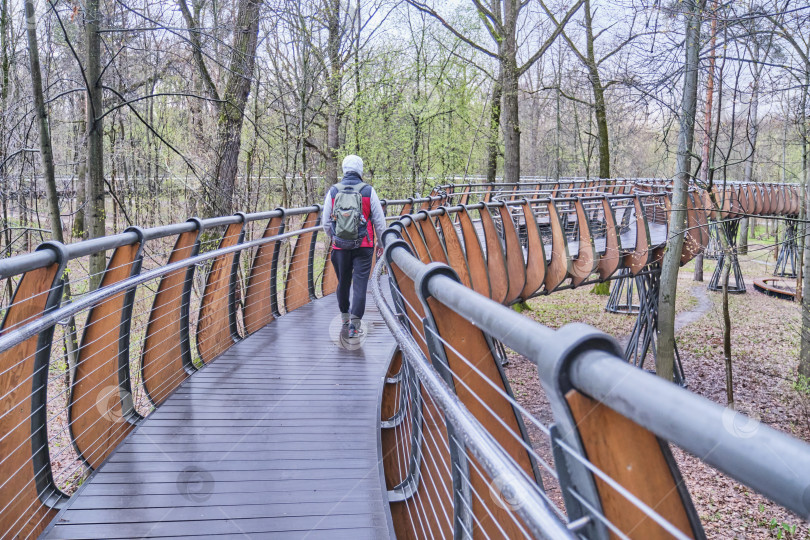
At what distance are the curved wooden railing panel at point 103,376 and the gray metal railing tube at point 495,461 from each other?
2562mm

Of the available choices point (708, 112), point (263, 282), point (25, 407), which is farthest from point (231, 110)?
point (708, 112)

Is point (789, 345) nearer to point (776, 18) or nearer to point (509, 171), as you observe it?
point (509, 171)

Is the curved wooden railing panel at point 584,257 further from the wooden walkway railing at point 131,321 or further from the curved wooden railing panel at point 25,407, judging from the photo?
the curved wooden railing panel at point 25,407

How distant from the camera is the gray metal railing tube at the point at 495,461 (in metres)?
0.97

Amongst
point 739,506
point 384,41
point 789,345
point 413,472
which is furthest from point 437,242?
point 789,345

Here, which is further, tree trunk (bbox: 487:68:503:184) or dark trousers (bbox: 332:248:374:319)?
tree trunk (bbox: 487:68:503:184)

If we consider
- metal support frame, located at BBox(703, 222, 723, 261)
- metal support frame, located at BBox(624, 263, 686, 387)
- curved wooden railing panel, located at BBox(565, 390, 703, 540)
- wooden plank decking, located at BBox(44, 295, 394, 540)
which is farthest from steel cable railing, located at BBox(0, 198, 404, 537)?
metal support frame, located at BBox(624, 263, 686, 387)

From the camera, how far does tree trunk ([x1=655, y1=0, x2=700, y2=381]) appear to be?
10.5 meters

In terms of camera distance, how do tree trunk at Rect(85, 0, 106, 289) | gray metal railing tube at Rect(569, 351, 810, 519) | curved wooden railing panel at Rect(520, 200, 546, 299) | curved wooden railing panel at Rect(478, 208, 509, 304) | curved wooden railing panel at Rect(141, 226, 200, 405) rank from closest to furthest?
gray metal railing tube at Rect(569, 351, 810, 519) → curved wooden railing panel at Rect(141, 226, 200, 405) → tree trunk at Rect(85, 0, 106, 289) → curved wooden railing panel at Rect(478, 208, 509, 304) → curved wooden railing panel at Rect(520, 200, 546, 299)

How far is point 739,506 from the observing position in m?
10.6

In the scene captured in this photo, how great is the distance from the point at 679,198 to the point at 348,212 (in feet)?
26.5

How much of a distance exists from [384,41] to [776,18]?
1449cm

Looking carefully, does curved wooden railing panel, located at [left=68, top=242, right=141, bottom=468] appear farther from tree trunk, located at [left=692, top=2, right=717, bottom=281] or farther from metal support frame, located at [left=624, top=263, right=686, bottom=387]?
metal support frame, located at [left=624, top=263, right=686, bottom=387]

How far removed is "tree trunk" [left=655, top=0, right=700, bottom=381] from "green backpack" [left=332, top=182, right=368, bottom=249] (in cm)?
659
